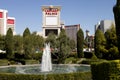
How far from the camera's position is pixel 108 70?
11.8 m

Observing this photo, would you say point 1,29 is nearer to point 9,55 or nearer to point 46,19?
point 46,19

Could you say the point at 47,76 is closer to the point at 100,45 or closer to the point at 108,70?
the point at 108,70

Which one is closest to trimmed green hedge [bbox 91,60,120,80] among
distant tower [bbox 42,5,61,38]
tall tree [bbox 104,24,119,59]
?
tall tree [bbox 104,24,119,59]

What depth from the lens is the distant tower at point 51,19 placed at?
112 metres

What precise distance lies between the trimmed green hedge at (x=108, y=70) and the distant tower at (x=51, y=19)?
98.2 meters

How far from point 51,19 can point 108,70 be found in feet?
334

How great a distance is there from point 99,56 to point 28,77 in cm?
2701

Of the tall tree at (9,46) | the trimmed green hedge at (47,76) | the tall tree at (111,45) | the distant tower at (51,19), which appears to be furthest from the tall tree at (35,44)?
the distant tower at (51,19)

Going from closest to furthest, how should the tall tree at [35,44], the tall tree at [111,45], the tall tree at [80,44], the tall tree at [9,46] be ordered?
the tall tree at [111,45]
the tall tree at [9,46]
the tall tree at [80,44]
the tall tree at [35,44]

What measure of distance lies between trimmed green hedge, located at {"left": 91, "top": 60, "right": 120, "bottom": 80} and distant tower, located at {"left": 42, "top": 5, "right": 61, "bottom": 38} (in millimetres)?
98225

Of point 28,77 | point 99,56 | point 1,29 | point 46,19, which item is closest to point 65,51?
point 99,56

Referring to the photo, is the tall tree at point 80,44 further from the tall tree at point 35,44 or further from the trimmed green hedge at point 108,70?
the trimmed green hedge at point 108,70

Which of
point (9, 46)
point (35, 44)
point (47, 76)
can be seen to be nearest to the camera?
point (47, 76)

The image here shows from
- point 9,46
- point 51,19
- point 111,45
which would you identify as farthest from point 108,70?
point 51,19
